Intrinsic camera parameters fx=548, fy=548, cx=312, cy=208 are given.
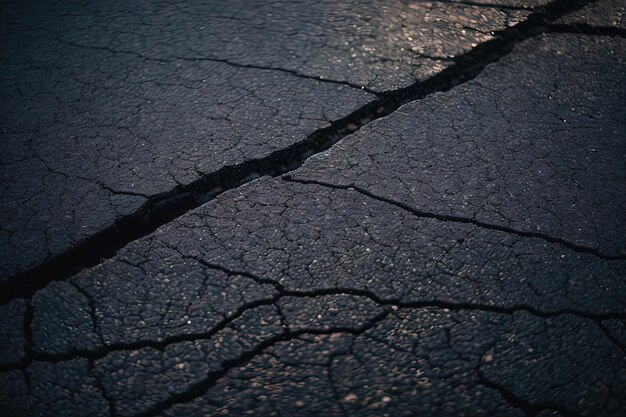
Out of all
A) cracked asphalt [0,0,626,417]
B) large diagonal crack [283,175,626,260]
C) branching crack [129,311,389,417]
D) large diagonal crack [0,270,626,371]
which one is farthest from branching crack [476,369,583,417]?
large diagonal crack [283,175,626,260]

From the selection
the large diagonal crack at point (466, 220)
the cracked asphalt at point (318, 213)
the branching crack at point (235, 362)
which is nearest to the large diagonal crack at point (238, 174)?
the cracked asphalt at point (318, 213)

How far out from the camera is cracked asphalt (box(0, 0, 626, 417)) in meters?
1.46

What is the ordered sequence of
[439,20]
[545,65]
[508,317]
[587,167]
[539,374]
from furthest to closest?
1. [439,20]
2. [545,65]
3. [587,167]
4. [508,317]
5. [539,374]

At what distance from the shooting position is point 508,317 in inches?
62.2

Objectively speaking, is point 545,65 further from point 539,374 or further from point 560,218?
point 539,374

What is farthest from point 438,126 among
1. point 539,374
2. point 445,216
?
point 539,374

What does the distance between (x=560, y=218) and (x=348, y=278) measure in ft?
2.54

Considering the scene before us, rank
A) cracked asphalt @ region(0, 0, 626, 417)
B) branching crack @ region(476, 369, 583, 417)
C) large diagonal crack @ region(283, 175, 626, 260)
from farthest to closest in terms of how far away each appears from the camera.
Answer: large diagonal crack @ region(283, 175, 626, 260) → cracked asphalt @ region(0, 0, 626, 417) → branching crack @ region(476, 369, 583, 417)

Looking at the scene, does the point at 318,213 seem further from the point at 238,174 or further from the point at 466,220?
the point at 466,220

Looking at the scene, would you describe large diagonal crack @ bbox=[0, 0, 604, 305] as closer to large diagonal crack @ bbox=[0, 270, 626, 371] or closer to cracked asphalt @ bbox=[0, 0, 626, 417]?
cracked asphalt @ bbox=[0, 0, 626, 417]

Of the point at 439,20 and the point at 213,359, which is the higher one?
the point at 439,20

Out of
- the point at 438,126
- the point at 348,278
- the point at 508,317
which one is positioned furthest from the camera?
the point at 438,126

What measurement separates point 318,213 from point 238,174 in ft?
1.20

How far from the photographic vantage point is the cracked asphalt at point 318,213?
1.46m
